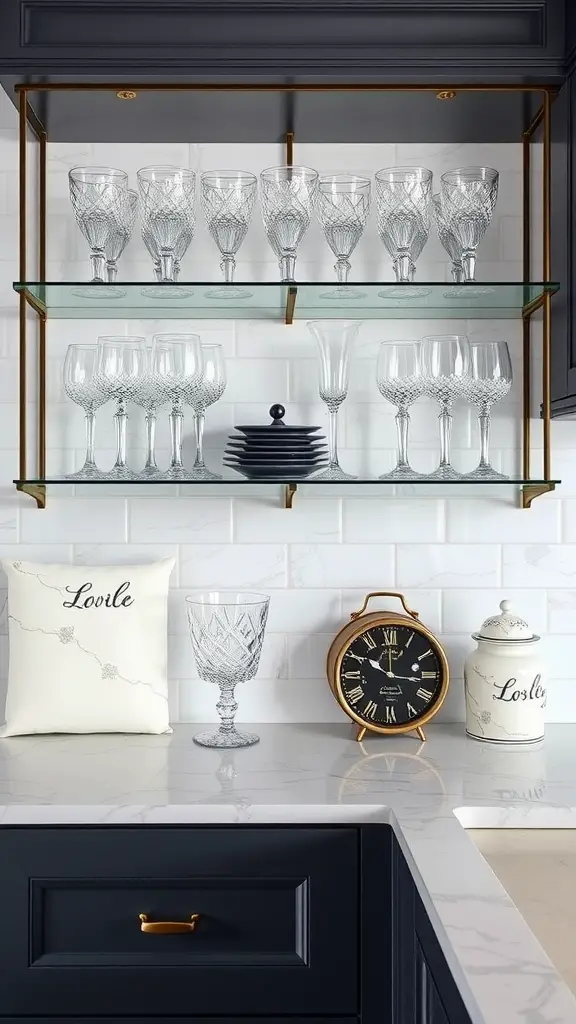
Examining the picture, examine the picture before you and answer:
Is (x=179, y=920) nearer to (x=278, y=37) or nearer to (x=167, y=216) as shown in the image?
(x=167, y=216)

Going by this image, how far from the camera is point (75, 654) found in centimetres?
200

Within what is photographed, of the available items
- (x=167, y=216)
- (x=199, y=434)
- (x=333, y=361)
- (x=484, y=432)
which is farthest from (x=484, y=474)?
(x=167, y=216)

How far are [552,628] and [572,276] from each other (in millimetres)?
753

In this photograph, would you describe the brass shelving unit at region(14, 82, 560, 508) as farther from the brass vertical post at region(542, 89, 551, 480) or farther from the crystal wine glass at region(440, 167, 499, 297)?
the crystal wine glass at region(440, 167, 499, 297)

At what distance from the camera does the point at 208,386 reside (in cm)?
194

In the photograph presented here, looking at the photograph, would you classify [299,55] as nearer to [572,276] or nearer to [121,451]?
[572,276]

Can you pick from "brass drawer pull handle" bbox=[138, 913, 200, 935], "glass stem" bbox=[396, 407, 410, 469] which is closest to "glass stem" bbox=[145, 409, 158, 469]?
"glass stem" bbox=[396, 407, 410, 469]

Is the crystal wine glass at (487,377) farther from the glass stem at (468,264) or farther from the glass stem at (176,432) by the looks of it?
the glass stem at (176,432)

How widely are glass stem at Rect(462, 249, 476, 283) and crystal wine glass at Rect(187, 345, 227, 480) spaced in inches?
20.1

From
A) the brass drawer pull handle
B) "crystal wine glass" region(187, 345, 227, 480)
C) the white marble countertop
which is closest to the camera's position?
the white marble countertop

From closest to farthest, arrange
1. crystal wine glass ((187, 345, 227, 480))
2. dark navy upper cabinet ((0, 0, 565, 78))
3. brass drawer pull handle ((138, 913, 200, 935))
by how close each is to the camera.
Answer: brass drawer pull handle ((138, 913, 200, 935)), dark navy upper cabinet ((0, 0, 565, 78)), crystal wine glass ((187, 345, 227, 480))

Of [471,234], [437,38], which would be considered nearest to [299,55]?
[437,38]

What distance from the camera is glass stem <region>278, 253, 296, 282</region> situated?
194cm

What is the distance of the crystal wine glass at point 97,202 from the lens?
6.24 feet
